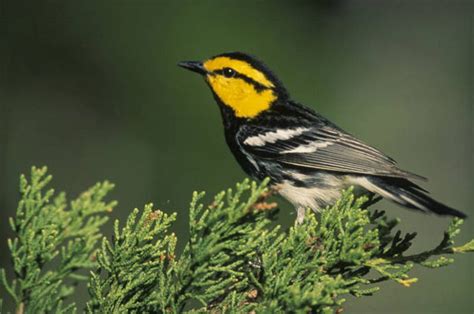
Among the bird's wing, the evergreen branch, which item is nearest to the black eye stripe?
the bird's wing

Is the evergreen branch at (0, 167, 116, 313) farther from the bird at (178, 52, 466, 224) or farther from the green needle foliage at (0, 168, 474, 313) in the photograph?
the bird at (178, 52, 466, 224)

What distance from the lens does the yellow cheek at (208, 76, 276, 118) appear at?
158 inches

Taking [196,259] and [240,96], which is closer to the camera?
[196,259]

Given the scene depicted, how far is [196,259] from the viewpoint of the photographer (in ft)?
6.57

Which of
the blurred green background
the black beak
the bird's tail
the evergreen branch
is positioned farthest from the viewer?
the blurred green background

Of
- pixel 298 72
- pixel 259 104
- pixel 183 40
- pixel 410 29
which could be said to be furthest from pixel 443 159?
pixel 259 104

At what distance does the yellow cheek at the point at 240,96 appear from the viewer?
4012mm

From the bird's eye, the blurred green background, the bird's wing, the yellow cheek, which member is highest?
the blurred green background

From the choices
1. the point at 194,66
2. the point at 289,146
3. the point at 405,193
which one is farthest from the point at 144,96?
the point at 405,193

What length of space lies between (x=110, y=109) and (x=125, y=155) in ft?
1.59

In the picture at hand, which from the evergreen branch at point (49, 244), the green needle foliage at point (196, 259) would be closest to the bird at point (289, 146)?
the green needle foliage at point (196, 259)

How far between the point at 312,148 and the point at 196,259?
1.80 metres

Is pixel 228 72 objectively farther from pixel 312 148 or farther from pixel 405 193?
pixel 405 193

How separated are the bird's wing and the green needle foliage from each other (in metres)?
1.06
